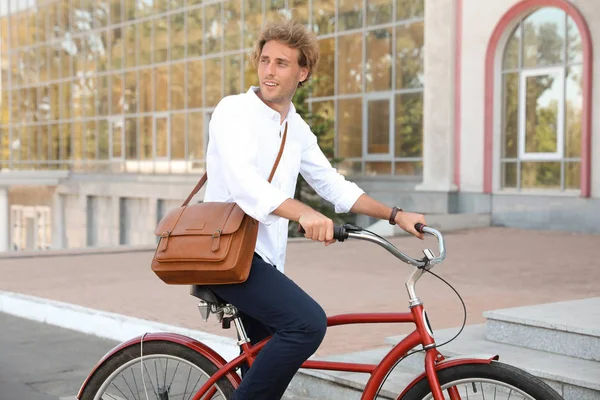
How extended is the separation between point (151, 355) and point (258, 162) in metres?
0.82

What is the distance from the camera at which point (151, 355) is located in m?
3.56

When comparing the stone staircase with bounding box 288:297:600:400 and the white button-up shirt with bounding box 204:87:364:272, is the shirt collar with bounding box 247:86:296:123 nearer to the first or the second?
the white button-up shirt with bounding box 204:87:364:272

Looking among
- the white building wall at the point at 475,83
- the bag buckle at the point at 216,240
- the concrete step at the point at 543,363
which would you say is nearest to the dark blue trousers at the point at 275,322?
the bag buckle at the point at 216,240

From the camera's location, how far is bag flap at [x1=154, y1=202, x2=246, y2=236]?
3230 millimetres

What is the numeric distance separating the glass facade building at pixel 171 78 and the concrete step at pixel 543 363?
17337 mm

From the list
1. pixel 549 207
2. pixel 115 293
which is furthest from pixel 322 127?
pixel 115 293

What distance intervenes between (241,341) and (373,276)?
26.6 feet

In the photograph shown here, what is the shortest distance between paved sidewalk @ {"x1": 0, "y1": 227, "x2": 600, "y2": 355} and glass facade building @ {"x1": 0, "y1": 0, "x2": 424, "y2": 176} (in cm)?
854

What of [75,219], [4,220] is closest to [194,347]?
[75,219]

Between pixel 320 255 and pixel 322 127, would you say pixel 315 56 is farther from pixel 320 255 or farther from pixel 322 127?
pixel 322 127

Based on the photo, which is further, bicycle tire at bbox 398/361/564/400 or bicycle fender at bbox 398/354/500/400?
bicycle fender at bbox 398/354/500/400

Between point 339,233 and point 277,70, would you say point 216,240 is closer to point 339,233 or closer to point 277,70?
point 339,233

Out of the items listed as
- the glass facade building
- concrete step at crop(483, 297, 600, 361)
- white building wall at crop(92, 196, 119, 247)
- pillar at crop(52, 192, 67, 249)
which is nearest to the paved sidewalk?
concrete step at crop(483, 297, 600, 361)

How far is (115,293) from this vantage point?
1005 cm
